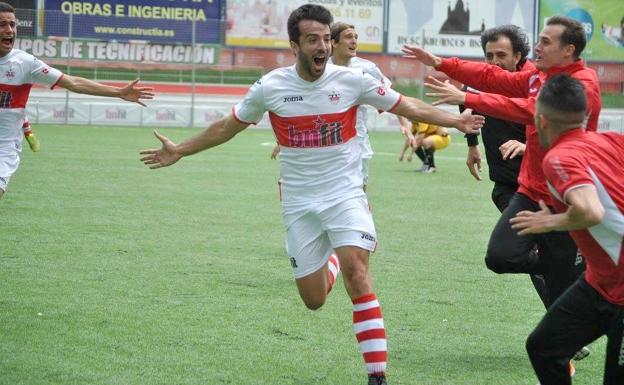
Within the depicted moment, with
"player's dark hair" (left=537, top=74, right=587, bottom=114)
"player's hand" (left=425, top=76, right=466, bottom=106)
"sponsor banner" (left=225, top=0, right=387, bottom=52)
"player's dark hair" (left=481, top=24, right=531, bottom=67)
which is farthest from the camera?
"sponsor banner" (left=225, top=0, right=387, bottom=52)

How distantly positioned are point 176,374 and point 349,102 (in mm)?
2062

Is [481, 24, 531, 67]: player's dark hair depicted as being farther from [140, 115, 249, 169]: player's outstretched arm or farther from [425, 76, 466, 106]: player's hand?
[140, 115, 249, 169]: player's outstretched arm

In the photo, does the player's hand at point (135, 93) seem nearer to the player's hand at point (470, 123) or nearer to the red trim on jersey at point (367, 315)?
the player's hand at point (470, 123)

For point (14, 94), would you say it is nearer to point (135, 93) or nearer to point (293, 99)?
point (135, 93)

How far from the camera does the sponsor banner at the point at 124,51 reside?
33.1 metres

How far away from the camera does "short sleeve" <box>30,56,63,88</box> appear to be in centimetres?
1003

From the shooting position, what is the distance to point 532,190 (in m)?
7.32

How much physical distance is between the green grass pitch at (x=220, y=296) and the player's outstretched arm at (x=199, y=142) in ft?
4.20

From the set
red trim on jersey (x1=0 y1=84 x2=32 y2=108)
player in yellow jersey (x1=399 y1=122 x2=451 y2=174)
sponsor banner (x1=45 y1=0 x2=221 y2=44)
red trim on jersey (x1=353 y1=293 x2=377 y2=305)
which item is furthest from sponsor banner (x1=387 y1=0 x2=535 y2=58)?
red trim on jersey (x1=353 y1=293 x2=377 y2=305)

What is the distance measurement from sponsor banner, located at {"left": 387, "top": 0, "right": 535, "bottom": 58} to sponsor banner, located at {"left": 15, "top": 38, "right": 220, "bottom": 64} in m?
9.64

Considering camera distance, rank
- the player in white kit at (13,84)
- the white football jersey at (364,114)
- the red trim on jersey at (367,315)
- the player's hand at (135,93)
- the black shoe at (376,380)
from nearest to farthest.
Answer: the black shoe at (376,380) → the red trim on jersey at (367,315) → the player's hand at (135,93) → the player in white kit at (13,84) → the white football jersey at (364,114)

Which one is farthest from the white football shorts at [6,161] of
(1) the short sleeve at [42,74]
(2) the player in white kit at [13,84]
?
(1) the short sleeve at [42,74]

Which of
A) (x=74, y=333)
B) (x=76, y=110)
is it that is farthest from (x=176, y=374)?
(x=76, y=110)

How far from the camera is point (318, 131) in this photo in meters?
7.07
